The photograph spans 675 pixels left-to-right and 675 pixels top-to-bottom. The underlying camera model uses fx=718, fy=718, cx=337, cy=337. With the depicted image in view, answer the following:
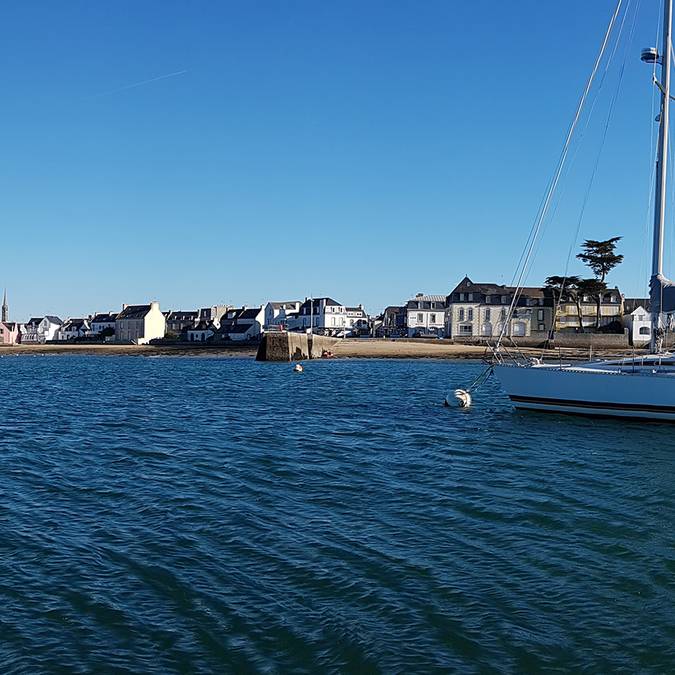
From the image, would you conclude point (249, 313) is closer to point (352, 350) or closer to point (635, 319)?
point (352, 350)

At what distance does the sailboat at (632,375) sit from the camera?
2380 centimetres

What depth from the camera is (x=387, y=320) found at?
155750 millimetres

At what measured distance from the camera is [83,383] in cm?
4831

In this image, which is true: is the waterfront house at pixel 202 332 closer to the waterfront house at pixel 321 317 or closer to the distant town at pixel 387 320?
the distant town at pixel 387 320

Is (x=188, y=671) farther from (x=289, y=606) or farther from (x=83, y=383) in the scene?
(x=83, y=383)

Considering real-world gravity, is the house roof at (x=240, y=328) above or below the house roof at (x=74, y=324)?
below

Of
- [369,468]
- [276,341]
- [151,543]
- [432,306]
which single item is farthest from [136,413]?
[432,306]

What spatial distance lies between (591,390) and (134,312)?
440 ft

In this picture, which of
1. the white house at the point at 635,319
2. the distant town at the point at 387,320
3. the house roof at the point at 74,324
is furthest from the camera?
the house roof at the point at 74,324

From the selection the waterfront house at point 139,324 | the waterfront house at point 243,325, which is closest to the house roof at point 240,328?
the waterfront house at point 243,325

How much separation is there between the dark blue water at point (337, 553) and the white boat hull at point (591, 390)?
2487 millimetres

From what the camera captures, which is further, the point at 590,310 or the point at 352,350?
the point at 590,310

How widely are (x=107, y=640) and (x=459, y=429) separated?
17.6 meters

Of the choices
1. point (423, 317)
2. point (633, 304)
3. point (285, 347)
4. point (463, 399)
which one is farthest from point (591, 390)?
point (423, 317)
